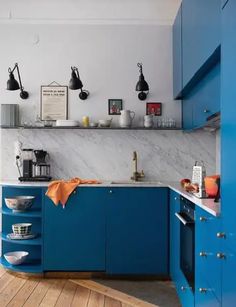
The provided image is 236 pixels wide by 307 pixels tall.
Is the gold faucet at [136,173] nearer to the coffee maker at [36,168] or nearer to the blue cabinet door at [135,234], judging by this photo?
the blue cabinet door at [135,234]

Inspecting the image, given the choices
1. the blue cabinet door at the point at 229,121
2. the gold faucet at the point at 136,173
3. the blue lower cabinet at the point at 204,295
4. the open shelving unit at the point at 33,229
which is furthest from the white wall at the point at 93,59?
the blue cabinet door at the point at 229,121

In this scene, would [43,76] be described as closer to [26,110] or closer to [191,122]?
[26,110]

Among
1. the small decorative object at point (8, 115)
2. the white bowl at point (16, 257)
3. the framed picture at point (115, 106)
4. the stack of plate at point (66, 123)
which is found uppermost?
the framed picture at point (115, 106)

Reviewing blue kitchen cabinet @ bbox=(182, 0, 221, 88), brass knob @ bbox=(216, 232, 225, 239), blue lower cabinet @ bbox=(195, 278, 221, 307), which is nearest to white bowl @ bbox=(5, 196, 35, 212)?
blue kitchen cabinet @ bbox=(182, 0, 221, 88)

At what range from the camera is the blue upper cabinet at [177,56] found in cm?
356

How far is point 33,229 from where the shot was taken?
388cm

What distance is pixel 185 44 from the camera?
3287 millimetres

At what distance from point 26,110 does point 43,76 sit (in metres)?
0.42

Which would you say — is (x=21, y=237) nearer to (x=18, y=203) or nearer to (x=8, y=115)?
(x=18, y=203)

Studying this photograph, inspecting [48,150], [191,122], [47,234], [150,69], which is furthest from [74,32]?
[47,234]

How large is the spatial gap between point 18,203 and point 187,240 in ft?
5.67

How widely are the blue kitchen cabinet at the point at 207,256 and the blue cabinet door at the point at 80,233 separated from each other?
1.41 metres

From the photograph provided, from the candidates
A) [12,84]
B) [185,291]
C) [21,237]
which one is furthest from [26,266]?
[12,84]

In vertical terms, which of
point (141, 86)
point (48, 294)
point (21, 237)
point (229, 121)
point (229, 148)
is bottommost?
point (48, 294)
